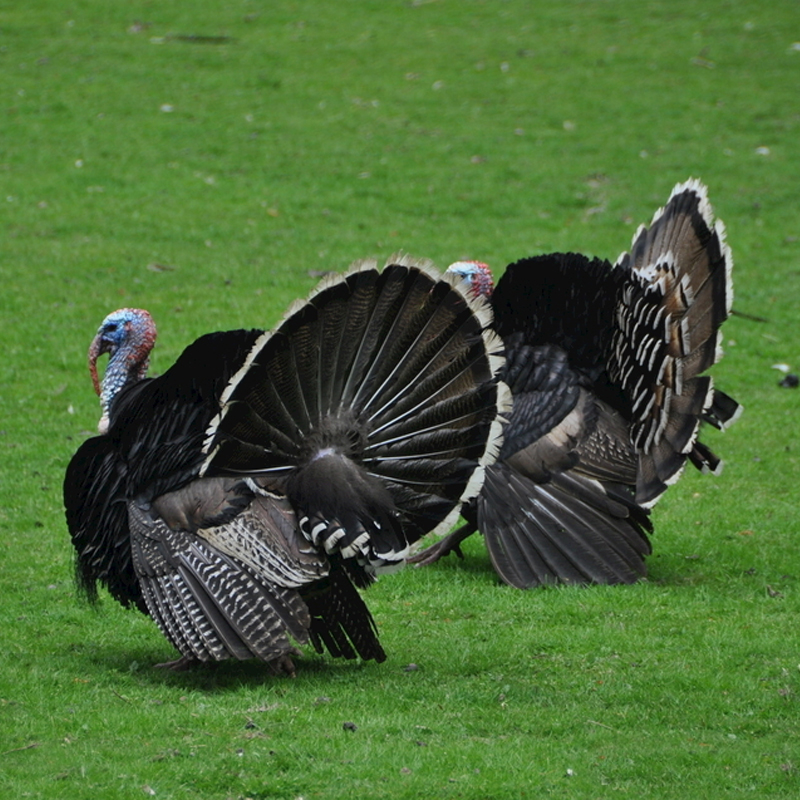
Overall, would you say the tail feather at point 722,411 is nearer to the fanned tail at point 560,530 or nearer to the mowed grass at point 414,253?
the fanned tail at point 560,530

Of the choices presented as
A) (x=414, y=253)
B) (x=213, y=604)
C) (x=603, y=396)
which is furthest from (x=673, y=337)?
(x=414, y=253)

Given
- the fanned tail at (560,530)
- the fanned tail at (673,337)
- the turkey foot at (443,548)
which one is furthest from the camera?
the turkey foot at (443,548)

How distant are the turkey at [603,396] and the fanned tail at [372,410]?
1928 mm

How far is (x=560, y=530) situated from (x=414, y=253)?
7723mm

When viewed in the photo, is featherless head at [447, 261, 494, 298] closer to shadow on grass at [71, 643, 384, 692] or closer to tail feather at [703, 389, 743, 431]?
tail feather at [703, 389, 743, 431]

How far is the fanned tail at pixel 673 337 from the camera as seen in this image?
7.63m

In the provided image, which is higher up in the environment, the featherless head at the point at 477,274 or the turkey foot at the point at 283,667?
the featherless head at the point at 477,274

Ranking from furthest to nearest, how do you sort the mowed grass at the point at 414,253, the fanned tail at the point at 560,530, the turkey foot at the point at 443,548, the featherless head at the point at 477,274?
the featherless head at the point at 477,274
the turkey foot at the point at 443,548
the fanned tail at the point at 560,530
the mowed grass at the point at 414,253

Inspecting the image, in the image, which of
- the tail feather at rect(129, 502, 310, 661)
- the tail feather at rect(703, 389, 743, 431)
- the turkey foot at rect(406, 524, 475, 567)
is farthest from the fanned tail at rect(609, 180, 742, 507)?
the tail feather at rect(129, 502, 310, 661)

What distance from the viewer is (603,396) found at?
8234 millimetres

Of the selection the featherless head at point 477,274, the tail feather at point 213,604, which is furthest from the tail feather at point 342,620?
the featherless head at point 477,274

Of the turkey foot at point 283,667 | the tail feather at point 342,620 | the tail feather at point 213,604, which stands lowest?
the turkey foot at point 283,667

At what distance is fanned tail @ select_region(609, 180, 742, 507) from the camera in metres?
7.63

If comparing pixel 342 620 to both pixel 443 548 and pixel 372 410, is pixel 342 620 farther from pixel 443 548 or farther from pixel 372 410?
pixel 443 548
